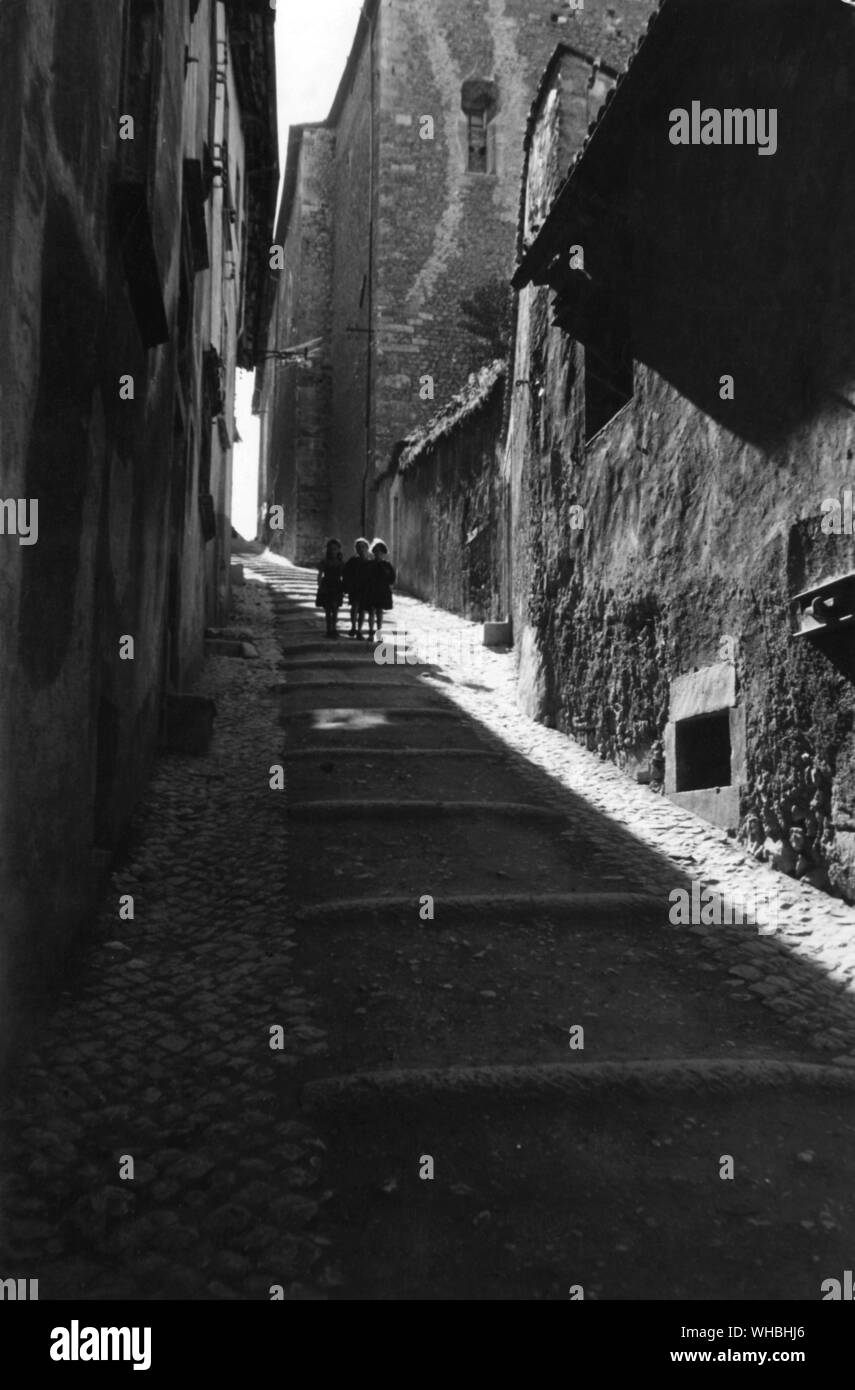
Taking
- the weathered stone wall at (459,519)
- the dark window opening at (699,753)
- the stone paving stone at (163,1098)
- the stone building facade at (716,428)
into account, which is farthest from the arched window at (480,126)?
the stone paving stone at (163,1098)

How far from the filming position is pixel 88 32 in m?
3.46

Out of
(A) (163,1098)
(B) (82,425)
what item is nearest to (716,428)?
(B) (82,425)

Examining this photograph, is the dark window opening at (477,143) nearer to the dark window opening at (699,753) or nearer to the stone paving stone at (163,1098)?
the dark window opening at (699,753)

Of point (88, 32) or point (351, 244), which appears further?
point (351, 244)

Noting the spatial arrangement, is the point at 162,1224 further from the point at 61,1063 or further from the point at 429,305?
the point at 429,305

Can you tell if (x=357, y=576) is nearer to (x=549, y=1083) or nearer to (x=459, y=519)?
(x=459, y=519)

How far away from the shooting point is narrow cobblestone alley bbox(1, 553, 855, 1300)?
2496 mm

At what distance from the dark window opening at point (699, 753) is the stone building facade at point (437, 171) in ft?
50.0

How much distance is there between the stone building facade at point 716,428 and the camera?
4453 mm

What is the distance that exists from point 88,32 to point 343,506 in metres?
20.1

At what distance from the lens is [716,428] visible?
549 centimetres

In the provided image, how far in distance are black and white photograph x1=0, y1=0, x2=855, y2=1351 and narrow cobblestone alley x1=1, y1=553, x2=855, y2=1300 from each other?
15 mm

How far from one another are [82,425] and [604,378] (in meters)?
4.87

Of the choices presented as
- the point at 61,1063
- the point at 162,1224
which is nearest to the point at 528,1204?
the point at 162,1224
